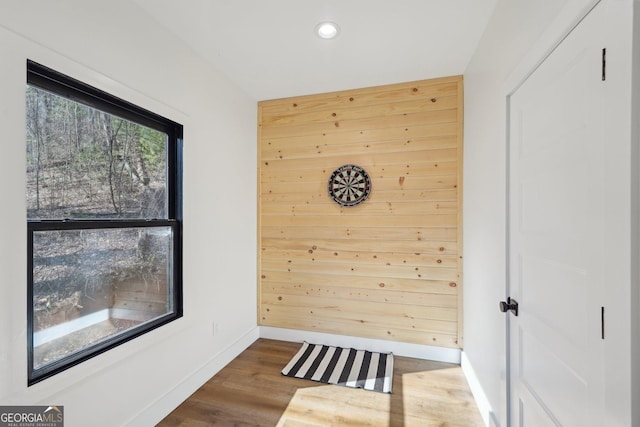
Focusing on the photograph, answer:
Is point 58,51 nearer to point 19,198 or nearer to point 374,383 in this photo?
point 19,198

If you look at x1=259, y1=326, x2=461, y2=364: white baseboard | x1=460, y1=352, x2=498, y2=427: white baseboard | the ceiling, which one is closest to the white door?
x1=460, y1=352, x2=498, y2=427: white baseboard

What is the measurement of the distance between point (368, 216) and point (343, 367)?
4.63ft

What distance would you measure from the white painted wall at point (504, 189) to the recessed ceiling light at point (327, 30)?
3.26 ft

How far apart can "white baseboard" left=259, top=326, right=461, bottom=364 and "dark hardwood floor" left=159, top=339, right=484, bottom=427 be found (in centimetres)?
11

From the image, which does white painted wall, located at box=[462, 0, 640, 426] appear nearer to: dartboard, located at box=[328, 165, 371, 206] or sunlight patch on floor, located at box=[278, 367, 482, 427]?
sunlight patch on floor, located at box=[278, 367, 482, 427]

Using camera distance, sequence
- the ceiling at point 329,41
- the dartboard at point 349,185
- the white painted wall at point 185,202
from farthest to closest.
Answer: the dartboard at point 349,185 < the ceiling at point 329,41 < the white painted wall at point 185,202

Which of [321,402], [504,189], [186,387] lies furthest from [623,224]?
[186,387]

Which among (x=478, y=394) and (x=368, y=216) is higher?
(x=368, y=216)

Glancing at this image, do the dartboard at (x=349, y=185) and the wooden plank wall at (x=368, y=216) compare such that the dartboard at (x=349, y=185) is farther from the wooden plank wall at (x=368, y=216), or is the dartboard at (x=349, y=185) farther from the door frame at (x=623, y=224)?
the door frame at (x=623, y=224)

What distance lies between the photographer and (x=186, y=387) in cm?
207

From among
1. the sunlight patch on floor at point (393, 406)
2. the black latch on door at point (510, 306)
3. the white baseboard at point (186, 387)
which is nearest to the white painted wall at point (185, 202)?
the white baseboard at point (186, 387)

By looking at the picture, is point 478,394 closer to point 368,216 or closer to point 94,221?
point 368,216

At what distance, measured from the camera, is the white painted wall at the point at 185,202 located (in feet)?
3.68

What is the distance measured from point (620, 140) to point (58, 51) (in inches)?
86.1
